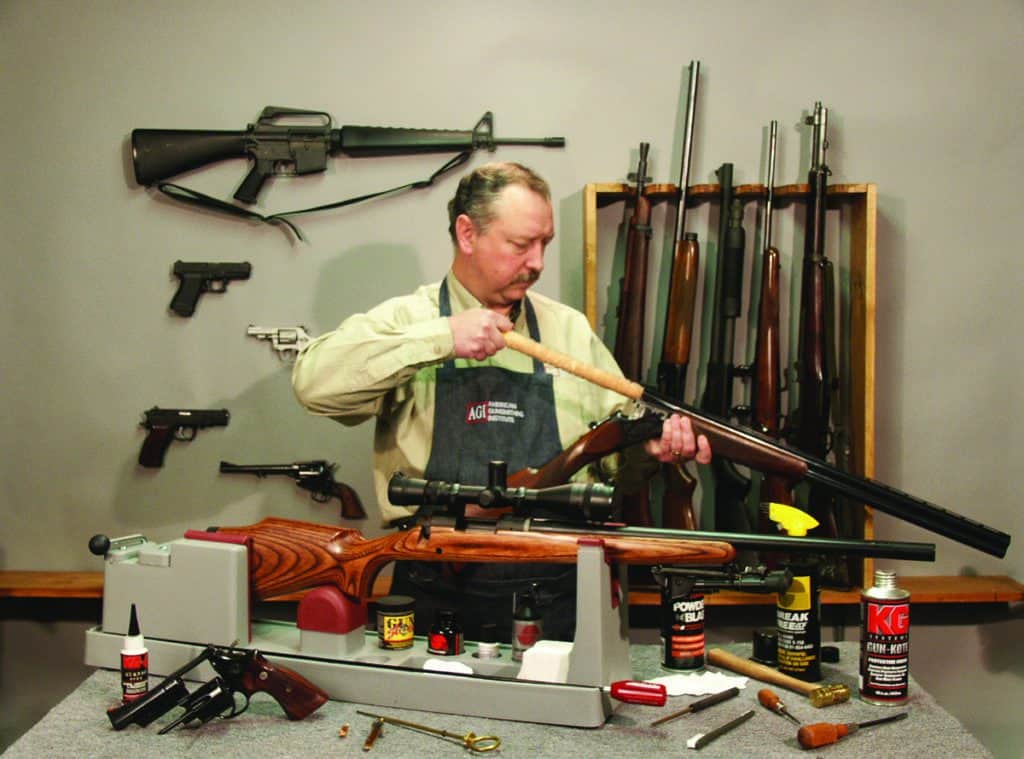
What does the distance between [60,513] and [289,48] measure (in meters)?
1.90

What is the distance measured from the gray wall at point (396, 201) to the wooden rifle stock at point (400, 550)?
1.43m

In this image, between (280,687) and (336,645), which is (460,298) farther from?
(280,687)

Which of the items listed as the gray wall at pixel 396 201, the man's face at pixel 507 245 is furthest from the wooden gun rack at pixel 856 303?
the man's face at pixel 507 245

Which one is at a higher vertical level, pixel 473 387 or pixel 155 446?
pixel 473 387

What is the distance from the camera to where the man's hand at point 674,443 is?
107 inches

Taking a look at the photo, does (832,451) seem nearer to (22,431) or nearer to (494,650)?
(494,650)

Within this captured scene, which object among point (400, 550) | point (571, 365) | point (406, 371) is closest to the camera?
point (400, 550)

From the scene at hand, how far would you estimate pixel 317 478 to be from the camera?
3.69 m

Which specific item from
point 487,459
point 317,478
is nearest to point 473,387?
point 487,459

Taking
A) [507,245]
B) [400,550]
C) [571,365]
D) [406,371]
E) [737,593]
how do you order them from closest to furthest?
[400,550], [406,371], [571,365], [507,245], [737,593]

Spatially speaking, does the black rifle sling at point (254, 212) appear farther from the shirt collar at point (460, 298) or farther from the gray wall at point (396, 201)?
the shirt collar at point (460, 298)

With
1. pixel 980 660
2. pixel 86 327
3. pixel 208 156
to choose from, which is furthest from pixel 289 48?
pixel 980 660

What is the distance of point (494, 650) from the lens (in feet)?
7.53

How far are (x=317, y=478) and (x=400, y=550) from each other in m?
1.55
